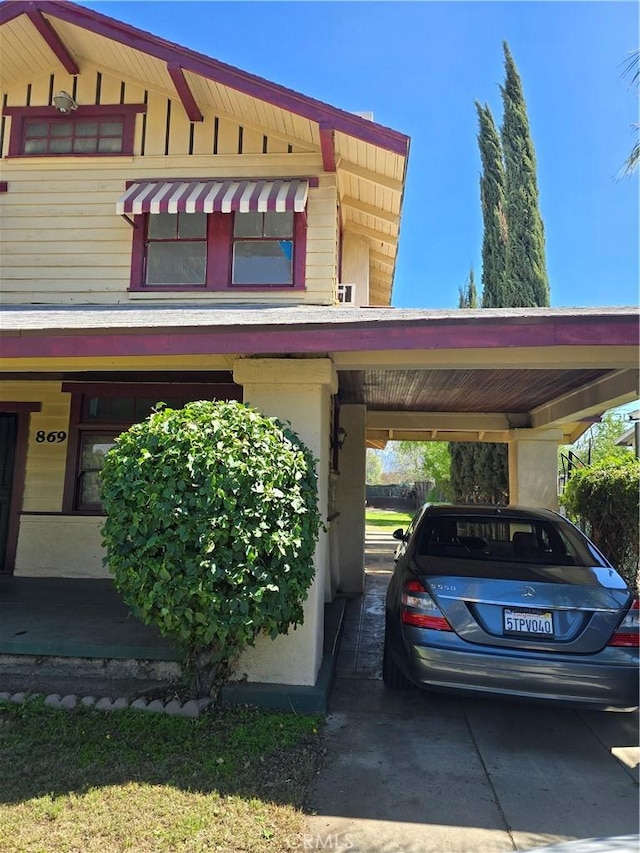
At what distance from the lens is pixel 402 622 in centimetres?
413

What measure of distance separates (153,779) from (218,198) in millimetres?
6408

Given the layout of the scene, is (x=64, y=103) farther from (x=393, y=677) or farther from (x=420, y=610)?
(x=393, y=677)

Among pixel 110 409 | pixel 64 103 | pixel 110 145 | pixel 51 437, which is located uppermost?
pixel 64 103

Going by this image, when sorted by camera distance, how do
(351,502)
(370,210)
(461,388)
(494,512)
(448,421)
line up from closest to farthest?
(494,512)
(461,388)
(370,210)
(351,502)
(448,421)

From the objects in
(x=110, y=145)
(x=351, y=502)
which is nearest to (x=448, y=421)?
(x=351, y=502)

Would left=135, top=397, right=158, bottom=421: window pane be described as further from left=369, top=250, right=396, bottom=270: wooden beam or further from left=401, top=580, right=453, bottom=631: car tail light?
left=369, top=250, right=396, bottom=270: wooden beam

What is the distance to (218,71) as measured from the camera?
7102 mm

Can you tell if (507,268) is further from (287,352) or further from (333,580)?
(287,352)

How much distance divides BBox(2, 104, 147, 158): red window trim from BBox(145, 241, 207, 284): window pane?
1.46 meters

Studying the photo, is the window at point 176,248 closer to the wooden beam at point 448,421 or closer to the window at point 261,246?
the window at point 261,246

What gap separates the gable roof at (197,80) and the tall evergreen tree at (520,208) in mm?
11259

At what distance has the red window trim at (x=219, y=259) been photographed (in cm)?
745

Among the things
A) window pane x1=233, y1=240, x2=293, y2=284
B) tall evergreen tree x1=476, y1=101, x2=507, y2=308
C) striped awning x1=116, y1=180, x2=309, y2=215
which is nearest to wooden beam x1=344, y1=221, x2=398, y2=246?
striped awning x1=116, y1=180, x2=309, y2=215

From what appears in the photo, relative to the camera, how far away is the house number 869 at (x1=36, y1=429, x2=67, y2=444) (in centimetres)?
775
